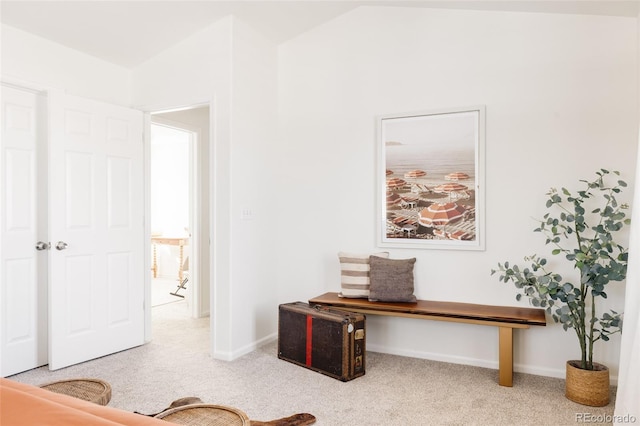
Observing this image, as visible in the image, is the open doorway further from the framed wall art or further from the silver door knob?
the framed wall art

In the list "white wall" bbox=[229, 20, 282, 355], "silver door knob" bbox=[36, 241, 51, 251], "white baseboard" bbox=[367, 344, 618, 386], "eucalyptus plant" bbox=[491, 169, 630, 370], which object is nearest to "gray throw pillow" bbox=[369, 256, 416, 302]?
"white baseboard" bbox=[367, 344, 618, 386]

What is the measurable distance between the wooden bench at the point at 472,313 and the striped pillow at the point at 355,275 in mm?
73

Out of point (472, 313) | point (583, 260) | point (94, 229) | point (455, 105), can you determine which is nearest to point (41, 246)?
point (94, 229)

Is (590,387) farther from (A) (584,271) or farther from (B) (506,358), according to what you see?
(A) (584,271)

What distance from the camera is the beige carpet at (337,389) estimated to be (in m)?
2.58

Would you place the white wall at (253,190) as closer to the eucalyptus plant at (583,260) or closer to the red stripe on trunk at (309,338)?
the red stripe on trunk at (309,338)

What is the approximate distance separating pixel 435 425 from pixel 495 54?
265cm

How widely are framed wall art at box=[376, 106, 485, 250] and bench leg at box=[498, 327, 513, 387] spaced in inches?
27.4

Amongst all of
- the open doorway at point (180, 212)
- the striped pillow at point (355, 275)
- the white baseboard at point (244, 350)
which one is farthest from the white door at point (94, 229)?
the striped pillow at point (355, 275)

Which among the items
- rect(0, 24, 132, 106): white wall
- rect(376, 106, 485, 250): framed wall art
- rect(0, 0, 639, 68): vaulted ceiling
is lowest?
rect(376, 106, 485, 250): framed wall art

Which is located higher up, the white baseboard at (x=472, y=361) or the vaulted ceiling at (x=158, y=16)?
the vaulted ceiling at (x=158, y=16)

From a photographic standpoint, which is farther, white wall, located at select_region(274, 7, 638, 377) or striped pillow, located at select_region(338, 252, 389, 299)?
striped pillow, located at select_region(338, 252, 389, 299)

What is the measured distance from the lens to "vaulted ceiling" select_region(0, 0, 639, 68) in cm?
303

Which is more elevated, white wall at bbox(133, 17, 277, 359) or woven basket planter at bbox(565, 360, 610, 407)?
white wall at bbox(133, 17, 277, 359)
